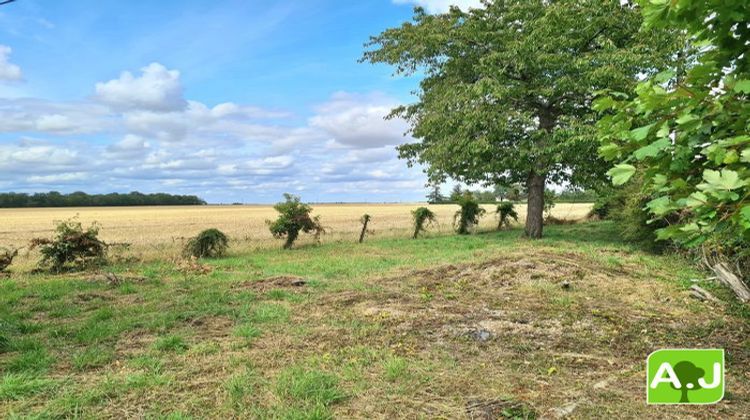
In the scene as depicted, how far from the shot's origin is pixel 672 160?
2395 millimetres

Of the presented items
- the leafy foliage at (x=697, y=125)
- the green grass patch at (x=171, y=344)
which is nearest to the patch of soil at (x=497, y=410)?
the leafy foliage at (x=697, y=125)

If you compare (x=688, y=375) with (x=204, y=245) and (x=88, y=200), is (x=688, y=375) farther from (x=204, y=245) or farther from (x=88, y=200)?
(x=88, y=200)

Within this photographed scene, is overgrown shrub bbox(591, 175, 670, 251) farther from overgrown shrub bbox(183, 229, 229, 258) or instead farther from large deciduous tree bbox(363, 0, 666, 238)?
overgrown shrub bbox(183, 229, 229, 258)

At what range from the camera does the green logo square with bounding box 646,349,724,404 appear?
6.97 ft

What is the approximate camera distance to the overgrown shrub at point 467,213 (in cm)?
2047

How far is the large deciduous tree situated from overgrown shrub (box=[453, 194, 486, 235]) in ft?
10.5

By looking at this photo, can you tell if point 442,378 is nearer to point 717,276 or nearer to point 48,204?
point 717,276

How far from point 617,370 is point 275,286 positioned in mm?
6073

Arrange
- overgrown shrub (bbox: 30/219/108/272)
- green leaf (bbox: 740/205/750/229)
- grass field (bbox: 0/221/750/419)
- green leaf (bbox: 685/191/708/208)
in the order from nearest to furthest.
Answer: green leaf (bbox: 740/205/750/229) → green leaf (bbox: 685/191/708/208) → grass field (bbox: 0/221/750/419) → overgrown shrub (bbox: 30/219/108/272)

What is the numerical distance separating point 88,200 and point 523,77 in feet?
290

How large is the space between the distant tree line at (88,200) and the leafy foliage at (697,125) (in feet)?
297

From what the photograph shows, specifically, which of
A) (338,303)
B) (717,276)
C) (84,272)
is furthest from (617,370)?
(84,272)

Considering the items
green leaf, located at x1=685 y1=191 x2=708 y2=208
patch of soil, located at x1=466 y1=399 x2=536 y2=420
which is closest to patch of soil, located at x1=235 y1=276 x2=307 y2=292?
patch of soil, located at x1=466 y1=399 x2=536 y2=420

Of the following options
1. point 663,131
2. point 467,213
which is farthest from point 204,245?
point 663,131
